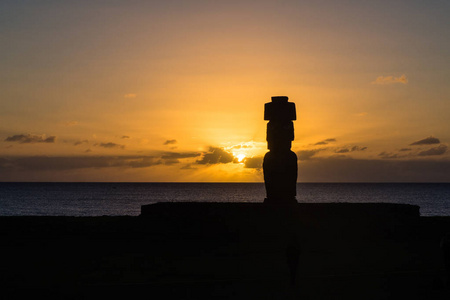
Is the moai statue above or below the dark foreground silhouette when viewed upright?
above

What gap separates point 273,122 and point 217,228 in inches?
227

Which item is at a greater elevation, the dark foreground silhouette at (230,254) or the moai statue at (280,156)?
the moai statue at (280,156)

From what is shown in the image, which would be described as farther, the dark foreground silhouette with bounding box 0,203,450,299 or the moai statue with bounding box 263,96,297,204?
the moai statue with bounding box 263,96,297,204

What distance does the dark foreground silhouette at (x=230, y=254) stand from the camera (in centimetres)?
1200

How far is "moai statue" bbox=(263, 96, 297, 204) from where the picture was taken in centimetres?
2400

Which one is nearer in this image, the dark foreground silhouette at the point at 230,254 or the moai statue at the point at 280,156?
the dark foreground silhouette at the point at 230,254

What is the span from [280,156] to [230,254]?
739 centimetres

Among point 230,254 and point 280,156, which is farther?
point 280,156

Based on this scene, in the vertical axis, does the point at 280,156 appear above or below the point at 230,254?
above

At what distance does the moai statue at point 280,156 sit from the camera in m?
24.0

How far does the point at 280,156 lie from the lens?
24031 mm

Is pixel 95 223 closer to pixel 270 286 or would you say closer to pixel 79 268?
pixel 79 268

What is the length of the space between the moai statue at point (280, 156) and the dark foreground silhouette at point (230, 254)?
2131 mm

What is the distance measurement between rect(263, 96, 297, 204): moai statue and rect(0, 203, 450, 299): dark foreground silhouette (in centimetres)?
213
